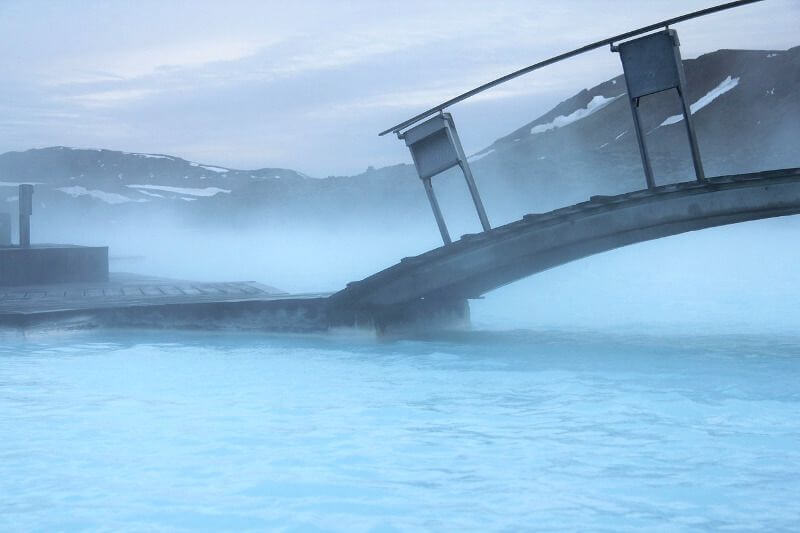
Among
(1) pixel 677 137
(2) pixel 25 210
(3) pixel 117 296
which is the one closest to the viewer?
(3) pixel 117 296

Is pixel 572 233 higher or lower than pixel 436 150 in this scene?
lower

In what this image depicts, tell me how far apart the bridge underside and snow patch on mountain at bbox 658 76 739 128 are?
132 m

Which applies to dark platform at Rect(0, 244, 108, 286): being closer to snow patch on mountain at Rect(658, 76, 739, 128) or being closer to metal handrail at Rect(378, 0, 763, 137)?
metal handrail at Rect(378, 0, 763, 137)

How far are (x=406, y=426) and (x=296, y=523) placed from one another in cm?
208

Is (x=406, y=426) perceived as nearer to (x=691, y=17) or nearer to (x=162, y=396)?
(x=162, y=396)

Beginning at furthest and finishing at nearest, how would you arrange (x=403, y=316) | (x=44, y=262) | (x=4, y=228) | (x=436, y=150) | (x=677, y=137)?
(x=677, y=137) → (x=4, y=228) → (x=44, y=262) → (x=403, y=316) → (x=436, y=150)

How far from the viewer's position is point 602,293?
1912cm

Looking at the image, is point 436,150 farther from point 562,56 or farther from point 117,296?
point 117,296

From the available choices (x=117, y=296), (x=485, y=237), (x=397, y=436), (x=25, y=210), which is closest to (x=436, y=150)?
(x=485, y=237)

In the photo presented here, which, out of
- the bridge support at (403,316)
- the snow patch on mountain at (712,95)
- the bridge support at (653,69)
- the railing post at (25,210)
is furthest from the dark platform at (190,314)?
the snow patch on mountain at (712,95)

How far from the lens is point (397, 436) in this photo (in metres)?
6.15

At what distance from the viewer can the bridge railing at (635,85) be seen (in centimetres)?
838

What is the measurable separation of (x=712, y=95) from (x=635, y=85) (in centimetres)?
13975

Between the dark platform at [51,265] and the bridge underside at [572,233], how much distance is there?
25.3 ft
